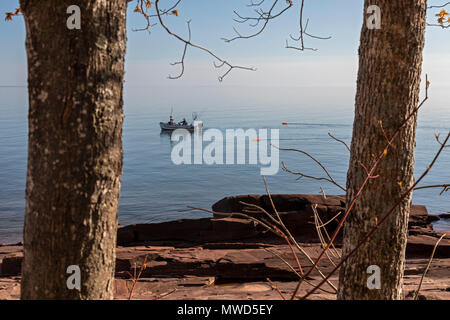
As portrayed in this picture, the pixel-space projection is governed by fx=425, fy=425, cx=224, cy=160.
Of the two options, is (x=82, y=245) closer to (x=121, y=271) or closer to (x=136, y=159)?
(x=121, y=271)

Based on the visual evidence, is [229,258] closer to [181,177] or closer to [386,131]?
[386,131]

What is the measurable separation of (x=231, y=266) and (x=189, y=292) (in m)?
1.47

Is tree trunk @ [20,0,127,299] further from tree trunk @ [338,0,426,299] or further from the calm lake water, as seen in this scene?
the calm lake water

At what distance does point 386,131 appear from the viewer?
3.49 m

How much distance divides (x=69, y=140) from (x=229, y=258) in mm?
6760

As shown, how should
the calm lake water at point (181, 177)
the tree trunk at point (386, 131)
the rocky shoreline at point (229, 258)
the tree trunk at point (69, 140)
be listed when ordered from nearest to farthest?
the tree trunk at point (69, 140) → the tree trunk at point (386, 131) → the rocky shoreline at point (229, 258) → the calm lake water at point (181, 177)

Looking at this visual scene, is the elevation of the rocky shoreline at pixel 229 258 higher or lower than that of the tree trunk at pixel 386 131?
lower

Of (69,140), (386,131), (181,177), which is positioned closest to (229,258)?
(386,131)

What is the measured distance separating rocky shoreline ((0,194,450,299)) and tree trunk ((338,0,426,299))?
145 cm

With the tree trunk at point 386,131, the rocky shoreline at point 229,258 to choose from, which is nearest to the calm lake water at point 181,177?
the rocky shoreline at point 229,258

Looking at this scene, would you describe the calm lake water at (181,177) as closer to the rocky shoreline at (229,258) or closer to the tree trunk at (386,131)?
the rocky shoreline at (229,258)

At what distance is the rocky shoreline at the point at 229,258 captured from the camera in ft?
22.9

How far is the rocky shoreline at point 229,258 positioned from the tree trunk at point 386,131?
4.75 feet

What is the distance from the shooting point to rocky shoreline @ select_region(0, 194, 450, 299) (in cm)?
696
